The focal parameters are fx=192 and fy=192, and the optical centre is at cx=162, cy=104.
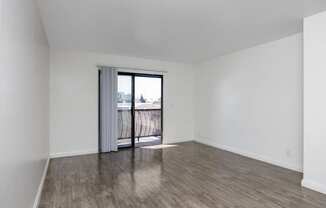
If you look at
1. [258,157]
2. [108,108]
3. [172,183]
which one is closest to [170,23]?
[172,183]

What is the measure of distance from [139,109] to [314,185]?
3.94 m

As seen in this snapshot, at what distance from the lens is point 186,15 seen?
2699 millimetres

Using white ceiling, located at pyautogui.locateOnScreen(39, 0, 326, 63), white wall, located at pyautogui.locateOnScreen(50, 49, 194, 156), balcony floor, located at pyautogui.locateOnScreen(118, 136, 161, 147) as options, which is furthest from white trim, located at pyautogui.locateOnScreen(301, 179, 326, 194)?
white wall, located at pyautogui.locateOnScreen(50, 49, 194, 156)

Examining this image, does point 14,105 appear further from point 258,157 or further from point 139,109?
point 258,157

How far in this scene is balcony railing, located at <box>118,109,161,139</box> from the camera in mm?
5082

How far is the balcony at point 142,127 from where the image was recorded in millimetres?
5086

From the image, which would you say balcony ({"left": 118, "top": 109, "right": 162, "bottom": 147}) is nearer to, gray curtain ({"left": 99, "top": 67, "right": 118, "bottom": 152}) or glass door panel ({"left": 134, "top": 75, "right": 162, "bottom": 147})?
glass door panel ({"left": 134, "top": 75, "right": 162, "bottom": 147})

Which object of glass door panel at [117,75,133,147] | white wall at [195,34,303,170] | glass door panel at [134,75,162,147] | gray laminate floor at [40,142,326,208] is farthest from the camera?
glass door panel at [134,75,162,147]

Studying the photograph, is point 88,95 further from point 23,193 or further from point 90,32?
point 23,193

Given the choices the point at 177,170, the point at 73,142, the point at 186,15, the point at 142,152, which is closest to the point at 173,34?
the point at 186,15

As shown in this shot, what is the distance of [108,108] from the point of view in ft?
15.4

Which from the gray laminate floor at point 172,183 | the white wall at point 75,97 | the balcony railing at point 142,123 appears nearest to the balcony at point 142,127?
the balcony railing at point 142,123

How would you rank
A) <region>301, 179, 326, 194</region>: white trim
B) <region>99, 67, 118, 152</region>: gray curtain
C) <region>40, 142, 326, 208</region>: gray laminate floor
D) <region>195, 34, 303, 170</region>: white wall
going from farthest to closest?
A: 1. <region>99, 67, 118, 152</region>: gray curtain
2. <region>195, 34, 303, 170</region>: white wall
3. <region>301, 179, 326, 194</region>: white trim
4. <region>40, 142, 326, 208</region>: gray laminate floor

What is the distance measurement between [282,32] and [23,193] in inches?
166
